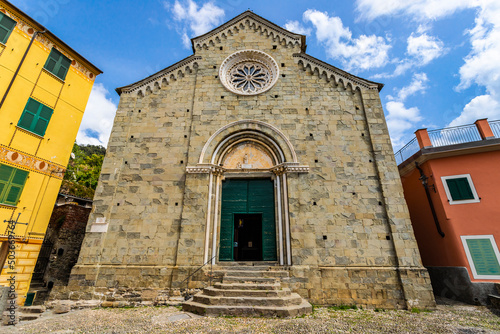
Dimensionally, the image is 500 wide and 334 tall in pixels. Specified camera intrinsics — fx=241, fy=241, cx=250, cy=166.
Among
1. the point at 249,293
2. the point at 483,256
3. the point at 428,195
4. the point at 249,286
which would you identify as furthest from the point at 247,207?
the point at 483,256

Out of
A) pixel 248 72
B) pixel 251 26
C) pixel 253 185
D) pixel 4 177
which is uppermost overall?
pixel 251 26

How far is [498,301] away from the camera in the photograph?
27.2 ft

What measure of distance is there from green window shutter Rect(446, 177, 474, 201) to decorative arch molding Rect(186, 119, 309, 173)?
625cm

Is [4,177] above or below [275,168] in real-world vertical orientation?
below

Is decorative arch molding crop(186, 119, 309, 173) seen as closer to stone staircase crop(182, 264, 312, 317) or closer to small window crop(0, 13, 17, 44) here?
stone staircase crop(182, 264, 312, 317)

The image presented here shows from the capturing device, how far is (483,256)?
9312 mm

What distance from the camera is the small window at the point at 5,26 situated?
34.5 ft

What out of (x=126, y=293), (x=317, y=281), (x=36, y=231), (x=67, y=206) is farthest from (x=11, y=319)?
(x=317, y=281)

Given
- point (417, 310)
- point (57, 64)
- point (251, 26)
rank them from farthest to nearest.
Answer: point (251, 26), point (57, 64), point (417, 310)

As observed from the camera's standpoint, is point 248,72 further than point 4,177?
Yes

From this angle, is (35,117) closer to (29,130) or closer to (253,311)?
(29,130)

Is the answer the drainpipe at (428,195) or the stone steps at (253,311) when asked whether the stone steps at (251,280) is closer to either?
the stone steps at (253,311)

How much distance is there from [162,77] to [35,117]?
19.8 feet

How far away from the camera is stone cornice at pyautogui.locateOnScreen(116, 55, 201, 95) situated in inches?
514
